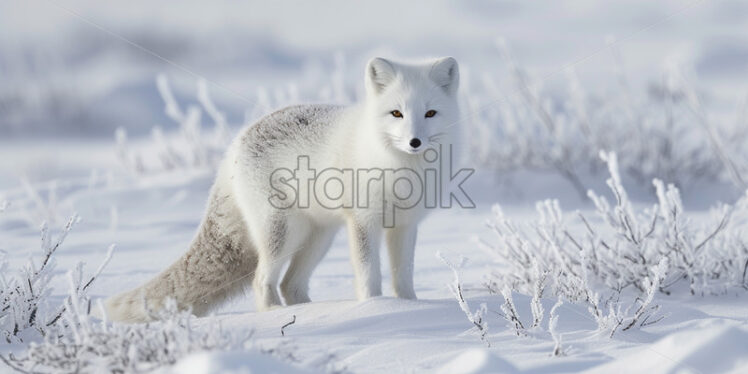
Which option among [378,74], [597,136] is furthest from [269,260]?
[597,136]

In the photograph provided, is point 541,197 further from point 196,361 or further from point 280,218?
point 196,361

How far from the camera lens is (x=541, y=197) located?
7.38 metres

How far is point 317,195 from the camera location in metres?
3.62

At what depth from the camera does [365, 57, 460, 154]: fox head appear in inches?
129

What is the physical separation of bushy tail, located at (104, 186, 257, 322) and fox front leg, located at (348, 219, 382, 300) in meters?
0.70

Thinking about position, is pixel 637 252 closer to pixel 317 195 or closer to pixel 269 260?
pixel 317 195

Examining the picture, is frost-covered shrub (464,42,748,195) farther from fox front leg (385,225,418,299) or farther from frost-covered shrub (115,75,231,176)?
fox front leg (385,225,418,299)

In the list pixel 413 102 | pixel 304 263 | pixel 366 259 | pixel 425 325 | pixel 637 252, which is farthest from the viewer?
pixel 637 252

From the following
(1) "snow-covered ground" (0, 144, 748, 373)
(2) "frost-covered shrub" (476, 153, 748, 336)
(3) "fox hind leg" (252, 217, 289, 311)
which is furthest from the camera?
(2) "frost-covered shrub" (476, 153, 748, 336)

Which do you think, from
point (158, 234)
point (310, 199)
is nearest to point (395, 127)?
point (310, 199)

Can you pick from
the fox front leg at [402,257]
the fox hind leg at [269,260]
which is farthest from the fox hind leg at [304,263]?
the fox front leg at [402,257]

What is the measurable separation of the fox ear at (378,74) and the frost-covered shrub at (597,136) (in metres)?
3.33

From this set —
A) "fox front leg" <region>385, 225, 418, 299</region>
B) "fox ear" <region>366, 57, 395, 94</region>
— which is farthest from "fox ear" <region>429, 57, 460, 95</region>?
"fox front leg" <region>385, 225, 418, 299</region>

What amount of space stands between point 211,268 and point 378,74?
4.25 feet
